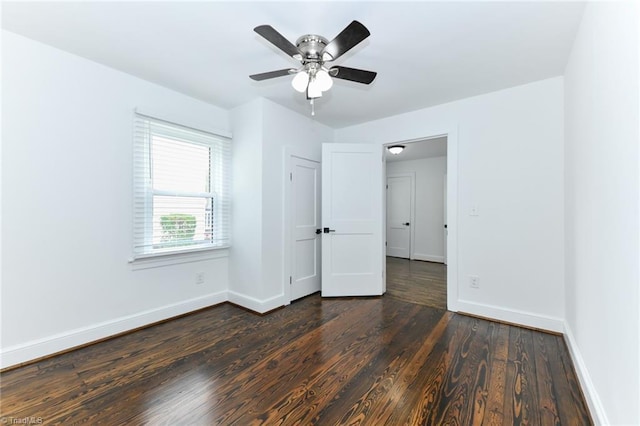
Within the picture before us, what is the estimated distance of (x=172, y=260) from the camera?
116 inches

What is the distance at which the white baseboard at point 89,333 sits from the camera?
201 centimetres

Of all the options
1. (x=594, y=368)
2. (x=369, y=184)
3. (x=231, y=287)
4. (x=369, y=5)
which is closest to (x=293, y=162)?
(x=369, y=184)

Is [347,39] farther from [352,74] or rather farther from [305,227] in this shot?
[305,227]

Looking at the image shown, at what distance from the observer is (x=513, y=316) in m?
2.77

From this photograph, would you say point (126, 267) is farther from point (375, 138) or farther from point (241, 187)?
point (375, 138)

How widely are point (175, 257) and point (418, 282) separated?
3.57 metres

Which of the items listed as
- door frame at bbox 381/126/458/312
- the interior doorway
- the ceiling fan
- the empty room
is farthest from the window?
the interior doorway

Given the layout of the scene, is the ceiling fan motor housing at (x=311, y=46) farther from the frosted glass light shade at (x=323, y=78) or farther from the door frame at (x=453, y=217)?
the door frame at (x=453, y=217)

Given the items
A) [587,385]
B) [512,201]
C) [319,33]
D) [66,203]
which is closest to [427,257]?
[512,201]

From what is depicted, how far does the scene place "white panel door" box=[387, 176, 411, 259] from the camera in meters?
6.77

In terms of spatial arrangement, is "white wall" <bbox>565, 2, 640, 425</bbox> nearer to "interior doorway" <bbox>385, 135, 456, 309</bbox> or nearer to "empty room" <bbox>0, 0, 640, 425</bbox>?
"empty room" <bbox>0, 0, 640, 425</bbox>

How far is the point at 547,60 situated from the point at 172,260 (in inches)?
159

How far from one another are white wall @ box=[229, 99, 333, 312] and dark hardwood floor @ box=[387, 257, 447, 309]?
5.63ft

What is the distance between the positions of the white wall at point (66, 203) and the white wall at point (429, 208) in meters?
5.52
